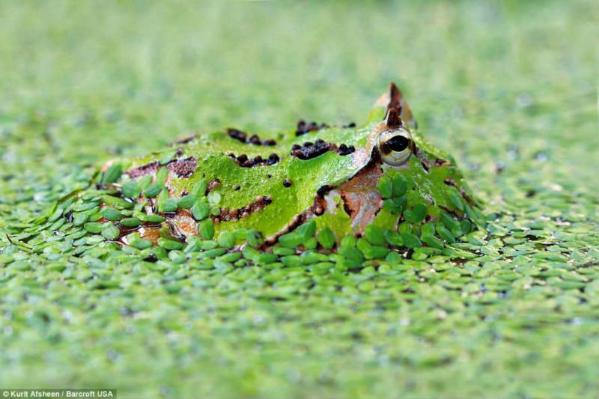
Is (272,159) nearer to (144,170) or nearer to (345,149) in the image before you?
(345,149)

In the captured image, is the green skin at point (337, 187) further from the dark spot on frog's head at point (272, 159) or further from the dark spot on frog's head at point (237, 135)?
the dark spot on frog's head at point (237, 135)

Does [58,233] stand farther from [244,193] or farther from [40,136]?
[40,136]

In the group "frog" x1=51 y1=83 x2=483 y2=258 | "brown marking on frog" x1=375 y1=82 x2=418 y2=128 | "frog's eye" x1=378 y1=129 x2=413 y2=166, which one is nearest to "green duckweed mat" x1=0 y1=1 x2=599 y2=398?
"frog" x1=51 y1=83 x2=483 y2=258

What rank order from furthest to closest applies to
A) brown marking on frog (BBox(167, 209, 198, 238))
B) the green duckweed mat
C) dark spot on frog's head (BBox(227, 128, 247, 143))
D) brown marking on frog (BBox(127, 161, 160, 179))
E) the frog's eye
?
1. dark spot on frog's head (BBox(227, 128, 247, 143))
2. brown marking on frog (BBox(127, 161, 160, 179))
3. brown marking on frog (BBox(167, 209, 198, 238))
4. the frog's eye
5. the green duckweed mat

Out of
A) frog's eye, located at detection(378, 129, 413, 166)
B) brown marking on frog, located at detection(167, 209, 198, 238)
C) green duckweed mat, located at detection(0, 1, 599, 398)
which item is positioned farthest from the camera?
brown marking on frog, located at detection(167, 209, 198, 238)

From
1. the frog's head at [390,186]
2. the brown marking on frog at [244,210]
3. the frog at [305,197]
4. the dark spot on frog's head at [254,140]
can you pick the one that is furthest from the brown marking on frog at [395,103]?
the brown marking on frog at [244,210]

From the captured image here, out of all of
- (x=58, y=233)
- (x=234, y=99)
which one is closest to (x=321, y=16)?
(x=234, y=99)

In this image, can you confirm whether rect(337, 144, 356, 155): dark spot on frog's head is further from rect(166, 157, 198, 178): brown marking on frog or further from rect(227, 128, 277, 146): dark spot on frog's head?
rect(166, 157, 198, 178): brown marking on frog
